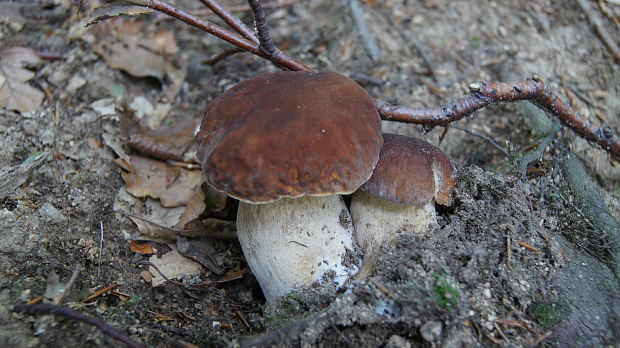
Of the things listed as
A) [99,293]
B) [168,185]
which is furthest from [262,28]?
[99,293]

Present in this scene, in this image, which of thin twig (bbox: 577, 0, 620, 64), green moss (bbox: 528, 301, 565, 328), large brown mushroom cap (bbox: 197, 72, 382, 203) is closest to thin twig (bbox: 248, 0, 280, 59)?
large brown mushroom cap (bbox: 197, 72, 382, 203)

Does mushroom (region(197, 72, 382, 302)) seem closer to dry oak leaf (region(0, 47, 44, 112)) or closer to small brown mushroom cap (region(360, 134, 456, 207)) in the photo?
small brown mushroom cap (region(360, 134, 456, 207))

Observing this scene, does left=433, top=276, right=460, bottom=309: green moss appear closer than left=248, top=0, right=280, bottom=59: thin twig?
Yes

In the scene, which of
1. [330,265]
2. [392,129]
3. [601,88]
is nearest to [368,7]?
[392,129]

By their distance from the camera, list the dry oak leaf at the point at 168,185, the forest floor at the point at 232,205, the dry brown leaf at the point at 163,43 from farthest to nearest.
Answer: the dry brown leaf at the point at 163,43
the dry oak leaf at the point at 168,185
the forest floor at the point at 232,205

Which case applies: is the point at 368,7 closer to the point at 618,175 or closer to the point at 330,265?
the point at 618,175

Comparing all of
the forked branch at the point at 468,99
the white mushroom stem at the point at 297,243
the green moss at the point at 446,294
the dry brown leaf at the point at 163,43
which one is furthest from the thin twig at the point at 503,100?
the dry brown leaf at the point at 163,43

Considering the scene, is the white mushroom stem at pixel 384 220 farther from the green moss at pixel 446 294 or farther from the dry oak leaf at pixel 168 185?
the dry oak leaf at pixel 168 185
